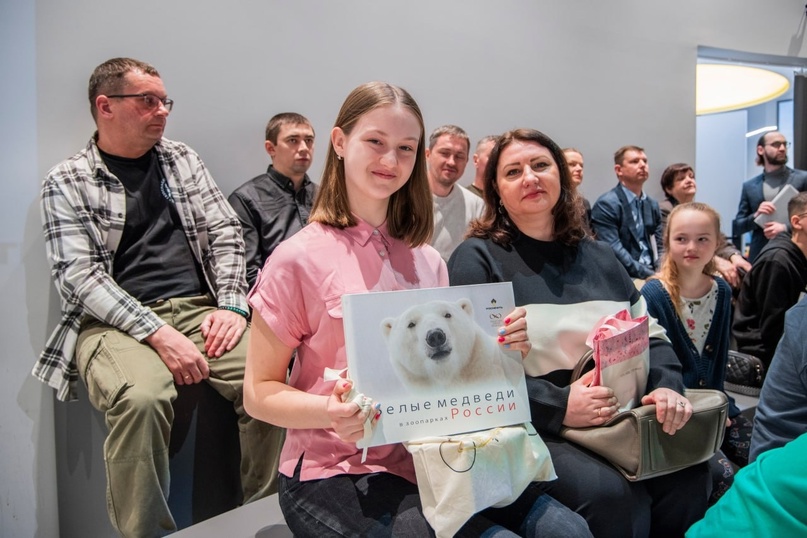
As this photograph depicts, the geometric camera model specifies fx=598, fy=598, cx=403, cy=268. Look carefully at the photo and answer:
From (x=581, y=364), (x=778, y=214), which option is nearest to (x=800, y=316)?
(x=581, y=364)

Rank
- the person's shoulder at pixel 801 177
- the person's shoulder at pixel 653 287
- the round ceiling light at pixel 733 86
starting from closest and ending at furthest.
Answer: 1. the person's shoulder at pixel 653 287
2. the person's shoulder at pixel 801 177
3. the round ceiling light at pixel 733 86

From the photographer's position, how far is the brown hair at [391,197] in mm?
1362

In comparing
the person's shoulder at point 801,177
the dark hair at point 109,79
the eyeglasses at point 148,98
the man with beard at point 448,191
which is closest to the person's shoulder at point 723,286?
the man with beard at point 448,191

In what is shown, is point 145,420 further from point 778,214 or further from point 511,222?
point 778,214

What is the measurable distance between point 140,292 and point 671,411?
1.89 meters

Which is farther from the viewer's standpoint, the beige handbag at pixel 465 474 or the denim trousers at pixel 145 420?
the denim trousers at pixel 145 420

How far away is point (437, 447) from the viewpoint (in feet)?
3.80

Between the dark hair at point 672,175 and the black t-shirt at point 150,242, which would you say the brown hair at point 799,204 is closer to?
the dark hair at point 672,175

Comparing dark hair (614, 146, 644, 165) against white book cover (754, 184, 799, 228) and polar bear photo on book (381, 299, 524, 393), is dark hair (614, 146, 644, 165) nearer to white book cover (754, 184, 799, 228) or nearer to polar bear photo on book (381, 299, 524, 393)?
white book cover (754, 184, 799, 228)

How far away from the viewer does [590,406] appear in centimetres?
152

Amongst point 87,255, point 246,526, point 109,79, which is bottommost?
point 246,526

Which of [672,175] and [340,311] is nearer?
[340,311]

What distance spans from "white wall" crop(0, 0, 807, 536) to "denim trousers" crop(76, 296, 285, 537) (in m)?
0.62

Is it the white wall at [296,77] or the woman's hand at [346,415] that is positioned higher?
the white wall at [296,77]
